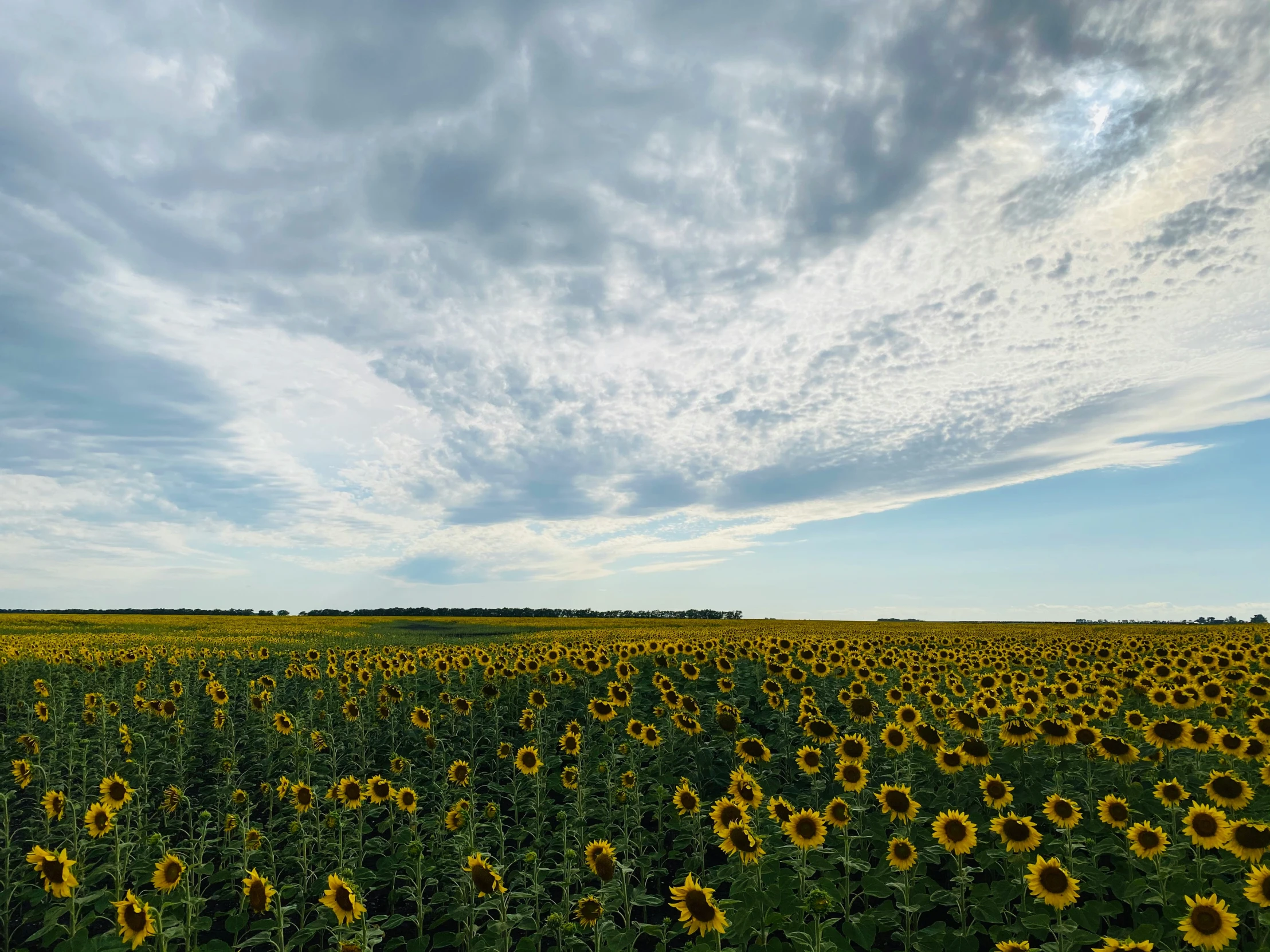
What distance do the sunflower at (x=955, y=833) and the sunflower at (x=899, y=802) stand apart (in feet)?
1.62

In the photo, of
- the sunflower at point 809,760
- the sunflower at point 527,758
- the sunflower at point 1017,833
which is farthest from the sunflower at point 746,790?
the sunflower at point 527,758

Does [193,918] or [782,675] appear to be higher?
[782,675]

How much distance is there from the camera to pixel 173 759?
12211mm

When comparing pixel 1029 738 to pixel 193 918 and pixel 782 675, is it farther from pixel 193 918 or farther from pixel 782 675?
pixel 193 918

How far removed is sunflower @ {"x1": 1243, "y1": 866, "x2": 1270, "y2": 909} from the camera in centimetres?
563

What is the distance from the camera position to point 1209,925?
554 cm

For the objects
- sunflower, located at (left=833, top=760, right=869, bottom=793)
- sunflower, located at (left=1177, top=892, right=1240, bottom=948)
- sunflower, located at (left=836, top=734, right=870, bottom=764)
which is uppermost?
sunflower, located at (left=836, top=734, right=870, bottom=764)

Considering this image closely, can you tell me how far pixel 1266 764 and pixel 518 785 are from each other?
9.86m

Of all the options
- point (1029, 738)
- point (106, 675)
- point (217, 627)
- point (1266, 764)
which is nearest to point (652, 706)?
point (1029, 738)

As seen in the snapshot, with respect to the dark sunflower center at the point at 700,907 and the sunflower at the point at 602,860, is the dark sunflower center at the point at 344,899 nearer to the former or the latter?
the sunflower at the point at 602,860

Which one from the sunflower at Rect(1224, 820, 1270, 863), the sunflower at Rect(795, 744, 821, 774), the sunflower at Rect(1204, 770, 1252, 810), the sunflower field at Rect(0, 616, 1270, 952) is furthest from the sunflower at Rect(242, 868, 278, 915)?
the sunflower at Rect(1204, 770, 1252, 810)

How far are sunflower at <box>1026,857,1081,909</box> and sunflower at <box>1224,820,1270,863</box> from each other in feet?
4.77

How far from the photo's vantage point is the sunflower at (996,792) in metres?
8.00

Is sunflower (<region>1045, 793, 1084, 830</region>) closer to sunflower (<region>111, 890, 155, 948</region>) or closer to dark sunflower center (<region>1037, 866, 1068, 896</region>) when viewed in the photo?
dark sunflower center (<region>1037, 866, 1068, 896</region>)
